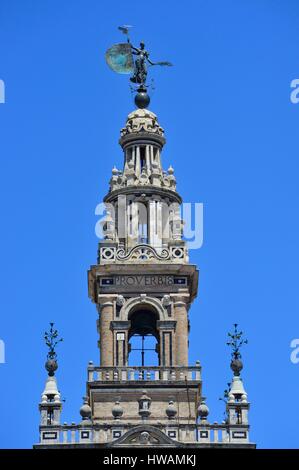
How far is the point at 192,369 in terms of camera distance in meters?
173

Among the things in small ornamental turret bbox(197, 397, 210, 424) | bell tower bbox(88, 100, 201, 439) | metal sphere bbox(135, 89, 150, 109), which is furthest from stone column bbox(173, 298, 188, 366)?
metal sphere bbox(135, 89, 150, 109)

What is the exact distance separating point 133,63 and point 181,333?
15.9 meters

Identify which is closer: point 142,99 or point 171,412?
point 171,412

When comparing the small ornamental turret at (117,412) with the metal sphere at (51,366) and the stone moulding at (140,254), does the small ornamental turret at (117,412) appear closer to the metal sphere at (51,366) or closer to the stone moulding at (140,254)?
the metal sphere at (51,366)

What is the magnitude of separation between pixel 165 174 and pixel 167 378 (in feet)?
42.8

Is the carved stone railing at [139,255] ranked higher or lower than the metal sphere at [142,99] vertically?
lower

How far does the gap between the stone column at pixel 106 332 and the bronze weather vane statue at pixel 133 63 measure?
12655mm

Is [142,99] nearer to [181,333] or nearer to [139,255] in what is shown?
[139,255]

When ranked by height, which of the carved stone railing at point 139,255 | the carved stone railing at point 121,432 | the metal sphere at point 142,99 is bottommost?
the carved stone railing at point 121,432

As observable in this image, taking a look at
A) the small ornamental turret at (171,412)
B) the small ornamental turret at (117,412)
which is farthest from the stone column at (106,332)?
the small ornamental turret at (171,412)

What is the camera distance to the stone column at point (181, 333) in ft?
574

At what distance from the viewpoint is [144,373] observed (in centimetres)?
17325

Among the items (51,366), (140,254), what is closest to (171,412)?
(51,366)
